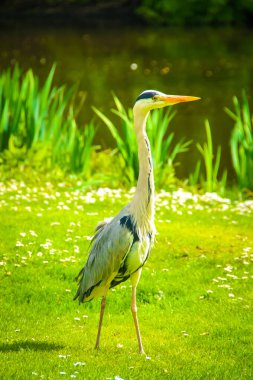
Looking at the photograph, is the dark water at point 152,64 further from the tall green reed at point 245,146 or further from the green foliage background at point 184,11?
the tall green reed at point 245,146

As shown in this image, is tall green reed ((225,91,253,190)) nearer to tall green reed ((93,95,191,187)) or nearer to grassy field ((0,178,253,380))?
tall green reed ((93,95,191,187))

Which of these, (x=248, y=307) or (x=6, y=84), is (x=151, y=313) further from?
(x=6, y=84)

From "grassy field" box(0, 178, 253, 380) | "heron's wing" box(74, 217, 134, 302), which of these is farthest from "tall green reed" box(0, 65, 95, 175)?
"heron's wing" box(74, 217, 134, 302)

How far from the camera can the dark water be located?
20.0 metres

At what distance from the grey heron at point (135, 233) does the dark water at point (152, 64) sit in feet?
30.2

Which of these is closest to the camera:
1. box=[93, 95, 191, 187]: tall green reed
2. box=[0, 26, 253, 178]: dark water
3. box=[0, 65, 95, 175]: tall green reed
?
box=[93, 95, 191, 187]: tall green reed

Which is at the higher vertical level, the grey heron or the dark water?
the dark water

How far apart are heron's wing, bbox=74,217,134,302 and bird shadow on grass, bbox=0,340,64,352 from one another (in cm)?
44

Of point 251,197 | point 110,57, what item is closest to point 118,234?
point 251,197

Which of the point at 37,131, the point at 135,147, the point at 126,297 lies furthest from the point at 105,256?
the point at 37,131

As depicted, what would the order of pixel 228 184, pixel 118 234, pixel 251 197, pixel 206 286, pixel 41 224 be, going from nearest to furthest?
pixel 118 234 < pixel 206 286 < pixel 41 224 < pixel 251 197 < pixel 228 184

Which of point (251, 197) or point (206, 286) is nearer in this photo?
point (206, 286)

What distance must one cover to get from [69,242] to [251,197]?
3852mm

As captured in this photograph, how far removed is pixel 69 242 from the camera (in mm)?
8688
